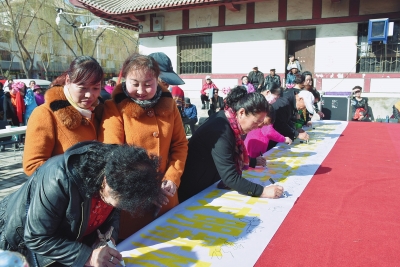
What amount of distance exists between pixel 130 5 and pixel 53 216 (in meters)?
10.8

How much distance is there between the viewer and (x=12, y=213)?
1.05 meters

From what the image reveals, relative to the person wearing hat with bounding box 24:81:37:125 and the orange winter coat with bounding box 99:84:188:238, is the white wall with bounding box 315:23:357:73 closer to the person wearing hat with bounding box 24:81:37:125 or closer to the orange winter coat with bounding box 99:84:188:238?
the person wearing hat with bounding box 24:81:37:125

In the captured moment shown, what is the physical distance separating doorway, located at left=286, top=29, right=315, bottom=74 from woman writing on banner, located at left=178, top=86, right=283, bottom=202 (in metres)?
8.28

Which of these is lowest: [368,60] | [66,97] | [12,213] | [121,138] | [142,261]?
[142,261]

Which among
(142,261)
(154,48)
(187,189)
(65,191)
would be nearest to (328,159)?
(187,189)

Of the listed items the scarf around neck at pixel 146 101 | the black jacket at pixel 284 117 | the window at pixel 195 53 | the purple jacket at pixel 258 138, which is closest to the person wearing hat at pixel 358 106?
the black jacket at pixel 284 117

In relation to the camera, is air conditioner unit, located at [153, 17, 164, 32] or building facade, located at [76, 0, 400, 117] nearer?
building facade, located at [76, 0, 400, 117]

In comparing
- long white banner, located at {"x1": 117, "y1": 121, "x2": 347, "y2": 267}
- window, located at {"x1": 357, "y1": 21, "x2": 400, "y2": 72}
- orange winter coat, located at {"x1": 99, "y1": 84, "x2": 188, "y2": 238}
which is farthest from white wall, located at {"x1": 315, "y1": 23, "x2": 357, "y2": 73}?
orange winter coat, located at {"x1": 99, "y1": 84, "x2": 188, "y2": 238}

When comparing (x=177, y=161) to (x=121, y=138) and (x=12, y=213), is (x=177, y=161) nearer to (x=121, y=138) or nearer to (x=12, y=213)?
(x=121, y=138)

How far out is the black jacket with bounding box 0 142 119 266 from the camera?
96 cm

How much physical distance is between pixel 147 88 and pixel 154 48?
10.2 meters

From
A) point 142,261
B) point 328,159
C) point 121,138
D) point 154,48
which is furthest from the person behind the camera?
point 154,48

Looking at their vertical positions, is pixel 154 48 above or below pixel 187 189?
above

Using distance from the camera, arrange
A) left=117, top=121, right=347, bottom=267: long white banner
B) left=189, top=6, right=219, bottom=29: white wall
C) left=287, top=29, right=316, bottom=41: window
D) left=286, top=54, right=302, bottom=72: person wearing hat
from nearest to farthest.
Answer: left=117, top=121, right=347, bottom=267: long white banner < left=286, top=54, right=302, bottom=72: person wearing hat < left=287, top=29, right=316, bottom=41: window < left=189, top=6, right=219, bottom=29: white wall
